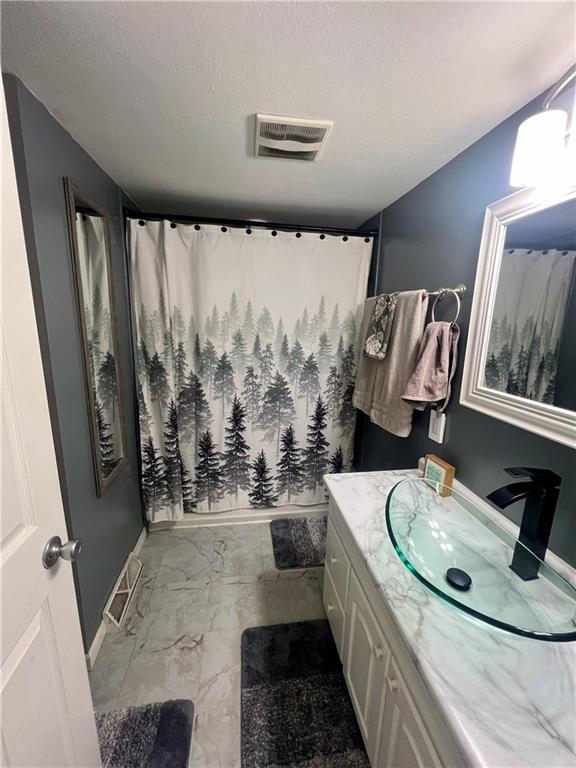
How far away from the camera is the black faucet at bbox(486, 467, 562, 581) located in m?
0.82

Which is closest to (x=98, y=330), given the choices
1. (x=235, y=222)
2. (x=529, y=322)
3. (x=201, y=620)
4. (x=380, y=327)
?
(x=235, y=222)

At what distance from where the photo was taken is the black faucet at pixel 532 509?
821 mm

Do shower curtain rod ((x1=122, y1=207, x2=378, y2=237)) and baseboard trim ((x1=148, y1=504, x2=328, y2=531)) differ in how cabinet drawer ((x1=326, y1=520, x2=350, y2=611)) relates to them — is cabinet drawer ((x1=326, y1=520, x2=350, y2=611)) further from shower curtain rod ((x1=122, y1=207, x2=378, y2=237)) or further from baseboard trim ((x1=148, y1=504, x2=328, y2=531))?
shower curtain rod ((x1=122, y1=207, x2=378, y2=237))

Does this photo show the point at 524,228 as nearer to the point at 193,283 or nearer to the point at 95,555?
the point at 193,283

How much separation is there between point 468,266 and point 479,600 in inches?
46.0

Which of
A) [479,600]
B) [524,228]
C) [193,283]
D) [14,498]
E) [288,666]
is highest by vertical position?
[524,228]

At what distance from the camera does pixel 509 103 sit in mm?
980

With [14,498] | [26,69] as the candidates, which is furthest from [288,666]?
[26,69]

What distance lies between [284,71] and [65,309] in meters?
1.10

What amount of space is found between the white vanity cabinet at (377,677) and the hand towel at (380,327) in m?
0.85

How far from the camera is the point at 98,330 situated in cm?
147

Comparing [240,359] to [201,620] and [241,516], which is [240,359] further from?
[201,620]

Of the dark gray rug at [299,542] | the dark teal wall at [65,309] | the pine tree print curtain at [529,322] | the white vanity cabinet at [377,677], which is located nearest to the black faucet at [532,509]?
the pine tree print curtain at [529,322]

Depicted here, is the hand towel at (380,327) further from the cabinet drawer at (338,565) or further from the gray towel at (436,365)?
the cabinet drawer at (338,565)
